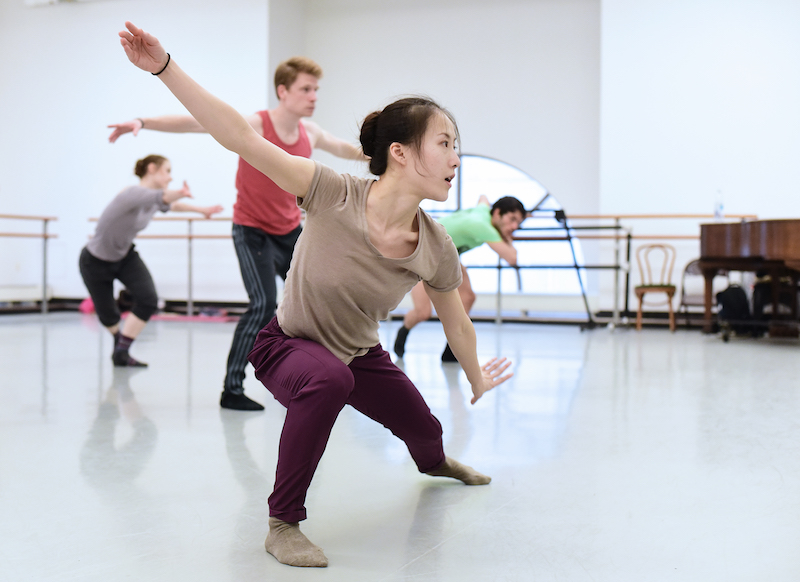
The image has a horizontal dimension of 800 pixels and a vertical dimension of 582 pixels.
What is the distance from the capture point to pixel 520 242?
8.31 meters

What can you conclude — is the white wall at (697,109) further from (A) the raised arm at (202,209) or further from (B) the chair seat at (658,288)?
(A) the raised arm at (202,209)

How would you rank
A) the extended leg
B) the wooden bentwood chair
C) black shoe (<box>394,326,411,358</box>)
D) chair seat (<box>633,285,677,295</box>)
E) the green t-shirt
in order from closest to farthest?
the extended leg < the green t-shirt < black shoe (<box>394,326,411,358</box>) < chair seat (<box>633,285,677,295</box>) < the wooden bentwood chair

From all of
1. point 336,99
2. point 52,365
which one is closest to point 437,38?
point 336,99

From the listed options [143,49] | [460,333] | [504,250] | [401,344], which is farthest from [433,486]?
[401,344]

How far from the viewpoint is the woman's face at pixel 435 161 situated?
1.42 meters

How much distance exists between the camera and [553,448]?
7.12 ft

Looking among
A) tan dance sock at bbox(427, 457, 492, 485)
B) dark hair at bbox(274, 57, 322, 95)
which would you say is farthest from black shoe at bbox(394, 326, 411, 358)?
tan dance sock at bbox(427, 457, 492, 485)

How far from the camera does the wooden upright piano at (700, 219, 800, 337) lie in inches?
200

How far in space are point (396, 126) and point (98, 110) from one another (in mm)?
8237

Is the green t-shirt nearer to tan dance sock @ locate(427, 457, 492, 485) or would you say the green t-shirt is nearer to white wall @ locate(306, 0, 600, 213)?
tan dance sock @ locate(427, 457, 492, 485)

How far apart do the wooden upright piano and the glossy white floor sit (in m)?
1.90

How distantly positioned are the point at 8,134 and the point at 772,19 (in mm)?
8484

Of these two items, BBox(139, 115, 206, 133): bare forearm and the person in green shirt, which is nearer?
BBox(139, 115, 206, 133): bare forearm


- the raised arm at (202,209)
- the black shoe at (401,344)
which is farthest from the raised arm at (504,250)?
the raised arm at (202,209)
